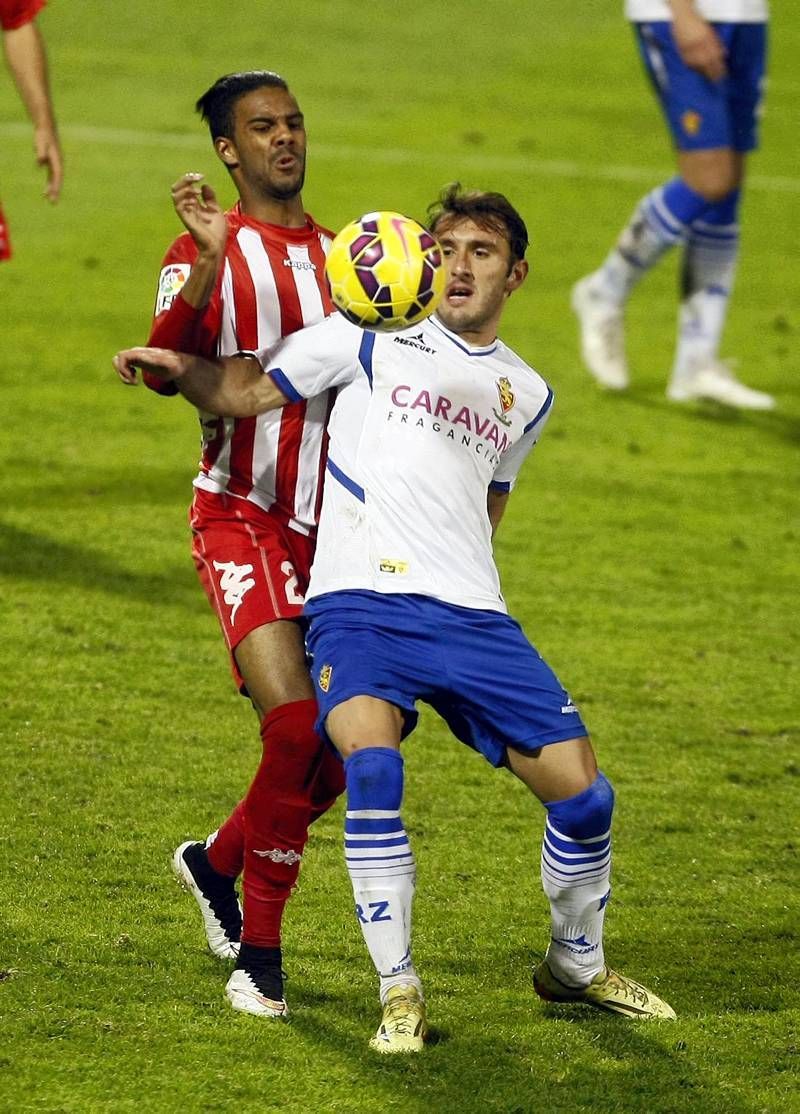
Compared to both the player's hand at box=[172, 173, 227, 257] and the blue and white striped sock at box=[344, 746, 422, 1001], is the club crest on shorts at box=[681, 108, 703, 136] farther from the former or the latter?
the blue and white striped sock at box=[344, 746, 422, 1001]

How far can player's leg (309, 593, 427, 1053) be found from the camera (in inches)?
169

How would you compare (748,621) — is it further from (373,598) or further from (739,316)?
(739,316)

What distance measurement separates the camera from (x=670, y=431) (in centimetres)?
1096

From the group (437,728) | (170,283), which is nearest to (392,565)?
(170,283)

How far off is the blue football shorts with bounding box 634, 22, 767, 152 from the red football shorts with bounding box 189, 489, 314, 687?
6.26 meters

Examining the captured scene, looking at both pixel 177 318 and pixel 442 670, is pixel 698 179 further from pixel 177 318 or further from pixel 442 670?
pixel 442 670

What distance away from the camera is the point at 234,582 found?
4859mm

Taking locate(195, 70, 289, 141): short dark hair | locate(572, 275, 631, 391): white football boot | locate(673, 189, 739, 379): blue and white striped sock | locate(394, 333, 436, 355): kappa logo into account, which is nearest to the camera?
locate(394, 333, 436, 355): kappa logo

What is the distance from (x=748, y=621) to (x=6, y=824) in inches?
146

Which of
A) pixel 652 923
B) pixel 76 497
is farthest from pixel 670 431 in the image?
pixel 652 923

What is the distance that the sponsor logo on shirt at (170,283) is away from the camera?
471 cm

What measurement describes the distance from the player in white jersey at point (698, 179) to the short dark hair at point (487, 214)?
19.2 feet

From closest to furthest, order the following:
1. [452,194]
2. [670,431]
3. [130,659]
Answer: [452,194] → [130,659] → [670,431]

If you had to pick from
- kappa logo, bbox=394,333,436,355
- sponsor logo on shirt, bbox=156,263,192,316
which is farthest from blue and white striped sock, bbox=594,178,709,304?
sponsor logo on shirt, bbox=156,263,192,316
